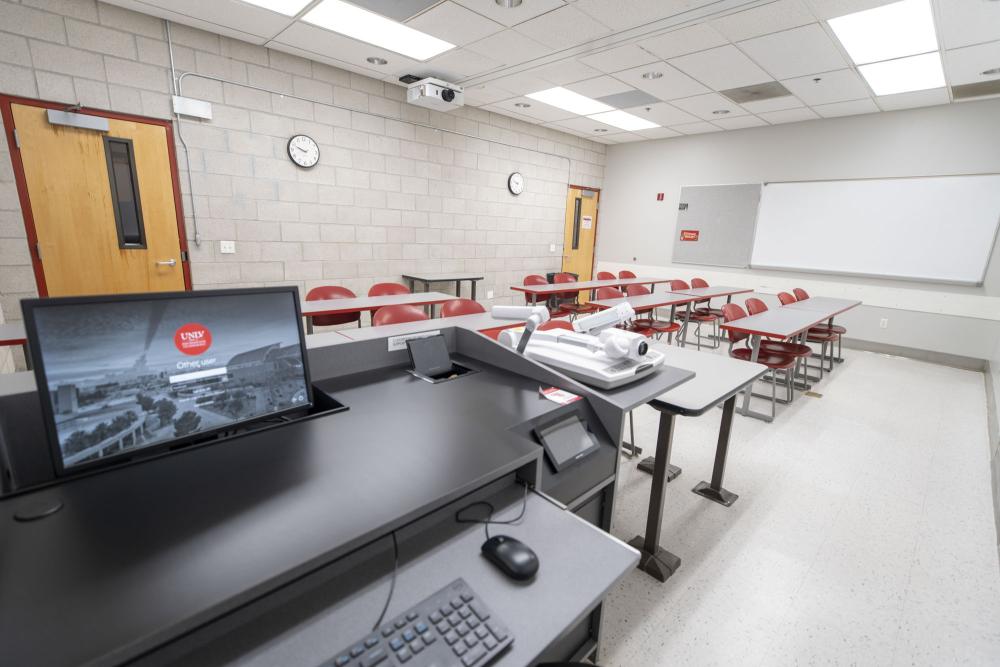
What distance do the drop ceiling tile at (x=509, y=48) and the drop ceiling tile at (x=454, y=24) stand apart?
0.09 meters

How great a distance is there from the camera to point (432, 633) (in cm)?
68

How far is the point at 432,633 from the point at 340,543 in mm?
206

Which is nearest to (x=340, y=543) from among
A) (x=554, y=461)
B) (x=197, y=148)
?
(x=554, y=461)

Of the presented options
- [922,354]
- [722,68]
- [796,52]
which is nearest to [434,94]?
[722,68]

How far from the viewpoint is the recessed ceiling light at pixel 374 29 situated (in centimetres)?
323

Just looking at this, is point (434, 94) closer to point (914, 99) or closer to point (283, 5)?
point (283, 5)

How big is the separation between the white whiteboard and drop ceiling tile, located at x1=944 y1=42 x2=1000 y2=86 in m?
1.23

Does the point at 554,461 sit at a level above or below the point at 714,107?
below

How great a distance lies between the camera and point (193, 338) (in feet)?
2.90

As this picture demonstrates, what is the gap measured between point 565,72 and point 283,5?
8.12 ft

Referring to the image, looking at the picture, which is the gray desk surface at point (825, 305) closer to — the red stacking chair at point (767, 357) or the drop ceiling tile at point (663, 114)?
the red stacking chair at point (767, 357)


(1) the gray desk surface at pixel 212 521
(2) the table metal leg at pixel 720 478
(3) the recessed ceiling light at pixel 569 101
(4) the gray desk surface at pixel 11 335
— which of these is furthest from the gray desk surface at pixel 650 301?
(4) the gray desk surface at pixel 11 335

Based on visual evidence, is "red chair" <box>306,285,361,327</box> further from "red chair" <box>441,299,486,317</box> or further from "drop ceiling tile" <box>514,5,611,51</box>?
"drop ceiling tile" <box>514,5,611,51</box>

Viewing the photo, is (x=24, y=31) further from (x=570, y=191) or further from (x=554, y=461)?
(x=570, y=191)
